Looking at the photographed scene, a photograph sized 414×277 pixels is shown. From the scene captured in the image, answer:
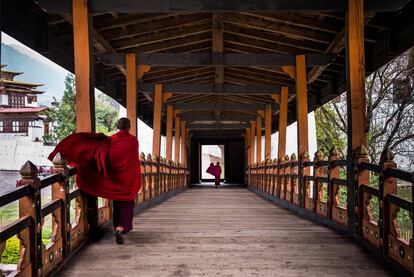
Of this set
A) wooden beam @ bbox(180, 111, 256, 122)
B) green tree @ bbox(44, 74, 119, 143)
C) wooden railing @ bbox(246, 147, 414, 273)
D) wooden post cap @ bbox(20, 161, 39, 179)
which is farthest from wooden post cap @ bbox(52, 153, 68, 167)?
green tree @ bbox(44, 74, 119, 143)

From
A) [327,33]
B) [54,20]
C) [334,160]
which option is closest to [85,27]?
[54,20]

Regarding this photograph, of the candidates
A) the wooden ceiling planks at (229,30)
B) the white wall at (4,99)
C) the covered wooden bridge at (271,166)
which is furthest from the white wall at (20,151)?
the wooden ceiling planks at (229,30)

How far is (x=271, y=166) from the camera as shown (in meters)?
12.0

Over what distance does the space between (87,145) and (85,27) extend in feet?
5.94

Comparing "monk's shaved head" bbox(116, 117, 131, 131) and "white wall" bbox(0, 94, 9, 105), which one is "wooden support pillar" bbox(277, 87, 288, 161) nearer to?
"monk's shaved head" bbox(116, 117, 131, 131)

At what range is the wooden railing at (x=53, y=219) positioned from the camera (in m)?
2.74

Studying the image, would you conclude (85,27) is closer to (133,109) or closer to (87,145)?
(87,145)

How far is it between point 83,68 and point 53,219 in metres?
2.19

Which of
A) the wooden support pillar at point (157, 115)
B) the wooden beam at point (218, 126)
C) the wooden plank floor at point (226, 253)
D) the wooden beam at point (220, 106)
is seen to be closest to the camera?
the wooden plank floor at point (226, 253)

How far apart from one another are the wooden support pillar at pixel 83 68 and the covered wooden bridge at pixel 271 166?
0.5 inches

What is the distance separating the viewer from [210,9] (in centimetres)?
564

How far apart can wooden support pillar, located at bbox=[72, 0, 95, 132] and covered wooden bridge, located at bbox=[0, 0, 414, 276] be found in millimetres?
12

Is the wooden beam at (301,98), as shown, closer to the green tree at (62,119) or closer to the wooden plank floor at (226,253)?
the wooden plank floor at (226,253)

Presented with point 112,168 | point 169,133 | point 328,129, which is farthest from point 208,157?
point 112,168
